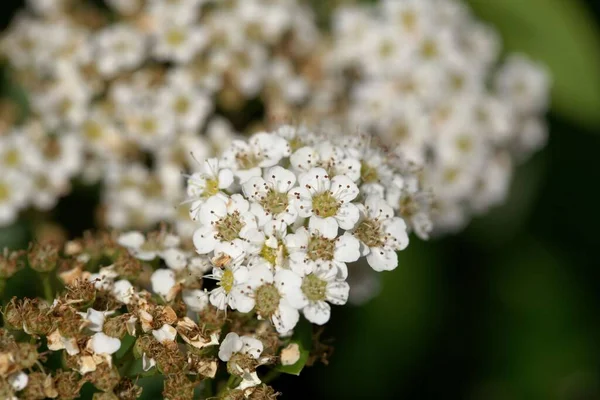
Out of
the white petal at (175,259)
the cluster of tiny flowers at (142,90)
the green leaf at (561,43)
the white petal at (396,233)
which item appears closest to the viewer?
the white petal at (396,233)

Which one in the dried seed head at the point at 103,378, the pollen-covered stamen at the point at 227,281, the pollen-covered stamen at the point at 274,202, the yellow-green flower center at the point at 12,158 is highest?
the pollen-covered stamen at the point at 274,202

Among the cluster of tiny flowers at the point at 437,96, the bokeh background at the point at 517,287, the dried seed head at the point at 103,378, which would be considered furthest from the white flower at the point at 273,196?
the bokeh background at the point at 517,287

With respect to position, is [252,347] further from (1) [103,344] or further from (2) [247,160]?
(2) [247,160]

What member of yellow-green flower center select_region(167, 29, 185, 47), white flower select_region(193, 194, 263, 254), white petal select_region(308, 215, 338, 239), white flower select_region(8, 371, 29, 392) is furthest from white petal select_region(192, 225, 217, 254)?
yellow-green flower center select_region(167, 29, 185, 47)

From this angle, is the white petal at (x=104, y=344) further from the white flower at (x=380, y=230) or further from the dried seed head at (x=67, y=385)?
the white flower at (x=380, y=230)

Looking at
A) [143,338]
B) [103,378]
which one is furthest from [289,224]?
[103,378]

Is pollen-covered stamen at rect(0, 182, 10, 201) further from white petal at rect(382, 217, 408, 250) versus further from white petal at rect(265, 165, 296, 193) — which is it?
white petal at rect(382, 217, 408, 250)
